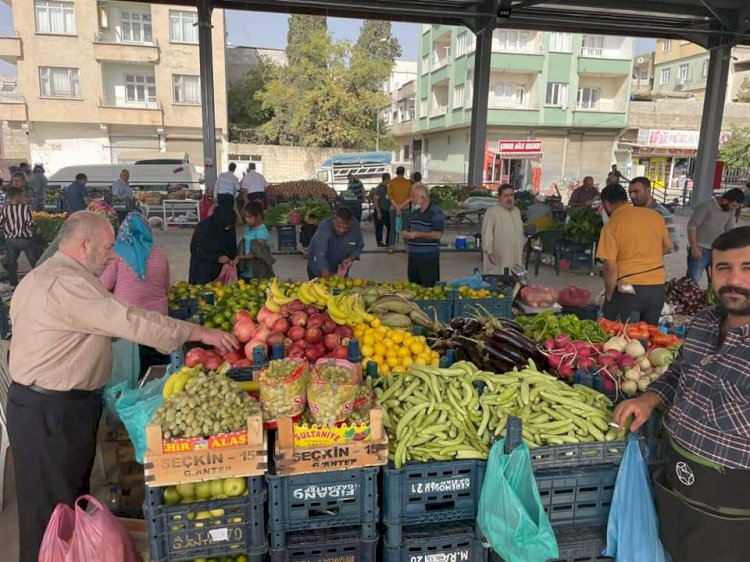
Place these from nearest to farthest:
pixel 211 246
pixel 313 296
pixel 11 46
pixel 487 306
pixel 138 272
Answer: pixel 313 296 → pixel 138 272 → pixel 487 306 → pixel 211 246 → pixel 11 46

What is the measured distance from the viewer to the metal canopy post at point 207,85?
13.3 metres

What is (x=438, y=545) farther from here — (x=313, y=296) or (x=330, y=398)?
(x=313, y=296)

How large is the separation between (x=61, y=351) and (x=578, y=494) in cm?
254

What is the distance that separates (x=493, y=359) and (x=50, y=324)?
2.45 meters

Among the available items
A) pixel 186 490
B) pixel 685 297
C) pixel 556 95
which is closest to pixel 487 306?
pixel 685 297

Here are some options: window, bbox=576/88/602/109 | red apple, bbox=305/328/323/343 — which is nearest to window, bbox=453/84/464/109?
window, bbox=576/88/602/109

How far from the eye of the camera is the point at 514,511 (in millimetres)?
2309

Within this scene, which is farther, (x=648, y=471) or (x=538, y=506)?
(x=648, y=471)

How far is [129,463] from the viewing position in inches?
139

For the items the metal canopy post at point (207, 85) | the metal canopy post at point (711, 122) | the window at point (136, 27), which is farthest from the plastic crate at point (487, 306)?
the window at point (136, 27)

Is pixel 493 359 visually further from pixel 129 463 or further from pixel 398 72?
pixel 398 72

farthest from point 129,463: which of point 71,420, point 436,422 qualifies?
point 436,422

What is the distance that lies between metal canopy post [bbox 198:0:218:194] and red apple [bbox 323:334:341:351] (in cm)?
1225

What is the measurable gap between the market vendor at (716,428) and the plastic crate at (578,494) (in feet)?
1.16
